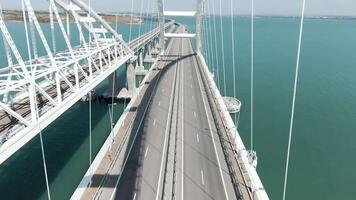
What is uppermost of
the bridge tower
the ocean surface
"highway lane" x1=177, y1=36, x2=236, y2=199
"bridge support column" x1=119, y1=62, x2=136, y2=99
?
the bridge tower

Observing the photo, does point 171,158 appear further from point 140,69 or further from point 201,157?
point 140,69

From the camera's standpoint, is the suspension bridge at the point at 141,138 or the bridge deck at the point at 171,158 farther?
the bridge deck at the point at 171,158

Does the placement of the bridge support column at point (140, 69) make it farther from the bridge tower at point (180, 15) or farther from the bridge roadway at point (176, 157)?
the bridge roadway at point (176, 157)

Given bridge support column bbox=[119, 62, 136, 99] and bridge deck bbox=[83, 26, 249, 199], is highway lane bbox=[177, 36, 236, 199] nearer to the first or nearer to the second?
bridge deck bbox=[83, 26, 249, 199]

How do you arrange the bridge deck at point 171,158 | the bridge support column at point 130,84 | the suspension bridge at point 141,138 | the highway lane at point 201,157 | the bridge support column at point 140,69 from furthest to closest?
1. the bridge support column at point 140,69
2. the bridge support column at point 130,84
3. the highway lane at point 201,157
4. the bridge deck at point 171,158
5. the suspension bridge at point 141,138

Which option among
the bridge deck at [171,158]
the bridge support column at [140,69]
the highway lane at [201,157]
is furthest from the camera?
the bridge support column at [140,69]

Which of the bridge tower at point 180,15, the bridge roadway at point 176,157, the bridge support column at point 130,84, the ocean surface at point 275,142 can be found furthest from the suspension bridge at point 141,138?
the bridge tower at point 180,15

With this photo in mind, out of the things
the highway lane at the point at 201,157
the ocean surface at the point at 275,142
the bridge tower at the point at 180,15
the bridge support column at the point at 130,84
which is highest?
the bridge tower at the point at 180,15

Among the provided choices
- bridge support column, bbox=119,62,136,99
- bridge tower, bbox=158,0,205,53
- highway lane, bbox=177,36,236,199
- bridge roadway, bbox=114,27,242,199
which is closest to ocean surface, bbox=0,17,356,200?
bridge support column, bbox=119,62,136,99

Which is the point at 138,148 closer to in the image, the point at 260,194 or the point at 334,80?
the point at 260,194
